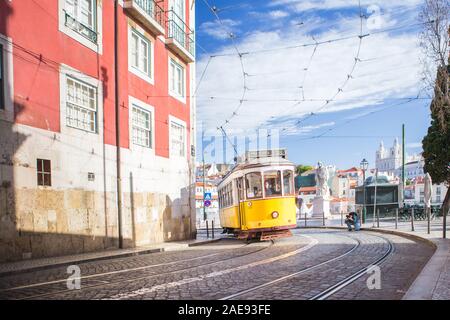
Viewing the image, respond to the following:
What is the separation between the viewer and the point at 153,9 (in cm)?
1798

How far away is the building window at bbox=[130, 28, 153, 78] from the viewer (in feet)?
54.2

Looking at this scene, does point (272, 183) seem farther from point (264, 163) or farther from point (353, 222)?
point (353, 222)

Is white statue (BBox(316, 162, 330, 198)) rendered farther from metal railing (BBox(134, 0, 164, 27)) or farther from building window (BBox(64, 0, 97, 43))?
building window (BBox(64, 0, 97, 43))

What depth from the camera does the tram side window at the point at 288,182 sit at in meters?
15.8

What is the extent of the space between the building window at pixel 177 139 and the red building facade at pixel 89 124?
0.07 meters

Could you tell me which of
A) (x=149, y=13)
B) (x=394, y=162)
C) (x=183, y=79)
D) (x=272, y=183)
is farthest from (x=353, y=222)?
(x=394, y=162)

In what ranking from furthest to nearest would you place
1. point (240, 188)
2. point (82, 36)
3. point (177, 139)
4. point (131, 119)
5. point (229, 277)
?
1. point (177, 139)
2. point (131, 119)
3. point (240, 188)
4. point (82, 36)
5. point (229, 277)

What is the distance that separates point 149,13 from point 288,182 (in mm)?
8776

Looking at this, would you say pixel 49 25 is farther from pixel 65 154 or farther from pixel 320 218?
pixel 320 218

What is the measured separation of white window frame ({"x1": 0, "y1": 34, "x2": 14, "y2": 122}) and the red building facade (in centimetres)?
2

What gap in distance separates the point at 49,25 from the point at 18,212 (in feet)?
Result: 17.3

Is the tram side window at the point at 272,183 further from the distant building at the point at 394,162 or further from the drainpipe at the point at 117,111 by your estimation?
the distant building at the point at 394,162

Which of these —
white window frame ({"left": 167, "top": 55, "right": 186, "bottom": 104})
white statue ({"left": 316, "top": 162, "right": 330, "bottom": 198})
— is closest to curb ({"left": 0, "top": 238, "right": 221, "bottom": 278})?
white window frame ({"left": 167, "top": 55, "right": 186, "bottom": 104})

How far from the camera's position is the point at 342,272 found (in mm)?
8219
